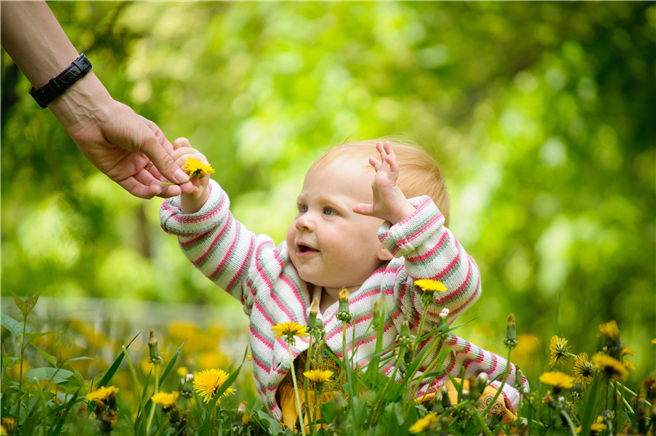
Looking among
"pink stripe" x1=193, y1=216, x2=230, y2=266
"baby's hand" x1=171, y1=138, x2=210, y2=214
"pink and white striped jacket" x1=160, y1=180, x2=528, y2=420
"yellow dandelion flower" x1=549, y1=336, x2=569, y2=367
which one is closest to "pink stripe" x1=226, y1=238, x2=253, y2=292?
"pink and white striped jacket" x1=160, y1=180, x2=528, y2=420

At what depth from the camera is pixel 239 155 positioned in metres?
5.00

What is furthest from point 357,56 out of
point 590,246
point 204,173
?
point 204,173

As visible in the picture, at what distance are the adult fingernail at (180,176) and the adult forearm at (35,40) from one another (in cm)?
38

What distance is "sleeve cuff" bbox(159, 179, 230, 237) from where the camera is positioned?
4.93 feet

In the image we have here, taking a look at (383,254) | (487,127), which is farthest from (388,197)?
(487,127)

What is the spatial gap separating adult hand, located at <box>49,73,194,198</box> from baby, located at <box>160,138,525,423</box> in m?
Result: 0.10

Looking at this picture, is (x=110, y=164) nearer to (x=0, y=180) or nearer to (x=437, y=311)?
(x=437, y=311)

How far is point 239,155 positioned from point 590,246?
301 cm

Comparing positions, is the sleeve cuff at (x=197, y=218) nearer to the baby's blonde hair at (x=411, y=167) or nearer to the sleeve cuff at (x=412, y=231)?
the baby's blonde hair at (x=411, y=167)

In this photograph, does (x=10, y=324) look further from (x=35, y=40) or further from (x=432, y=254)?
(x=432, y=254)

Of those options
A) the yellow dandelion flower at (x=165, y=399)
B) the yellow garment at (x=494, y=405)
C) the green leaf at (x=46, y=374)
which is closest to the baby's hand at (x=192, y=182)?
the green leaf at (x=46, y=374)

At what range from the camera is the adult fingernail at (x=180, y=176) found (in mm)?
1355

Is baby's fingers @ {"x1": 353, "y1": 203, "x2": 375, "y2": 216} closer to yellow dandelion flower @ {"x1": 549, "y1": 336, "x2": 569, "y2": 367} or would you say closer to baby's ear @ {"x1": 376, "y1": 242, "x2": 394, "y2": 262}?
baby's ear @ {"x1": 376, "y1": 242, "x2": 394, "y2": 262}

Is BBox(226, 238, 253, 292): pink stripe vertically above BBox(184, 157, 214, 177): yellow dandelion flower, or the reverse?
BBox(184, 157, 214, 177): yellow dandelion flower
